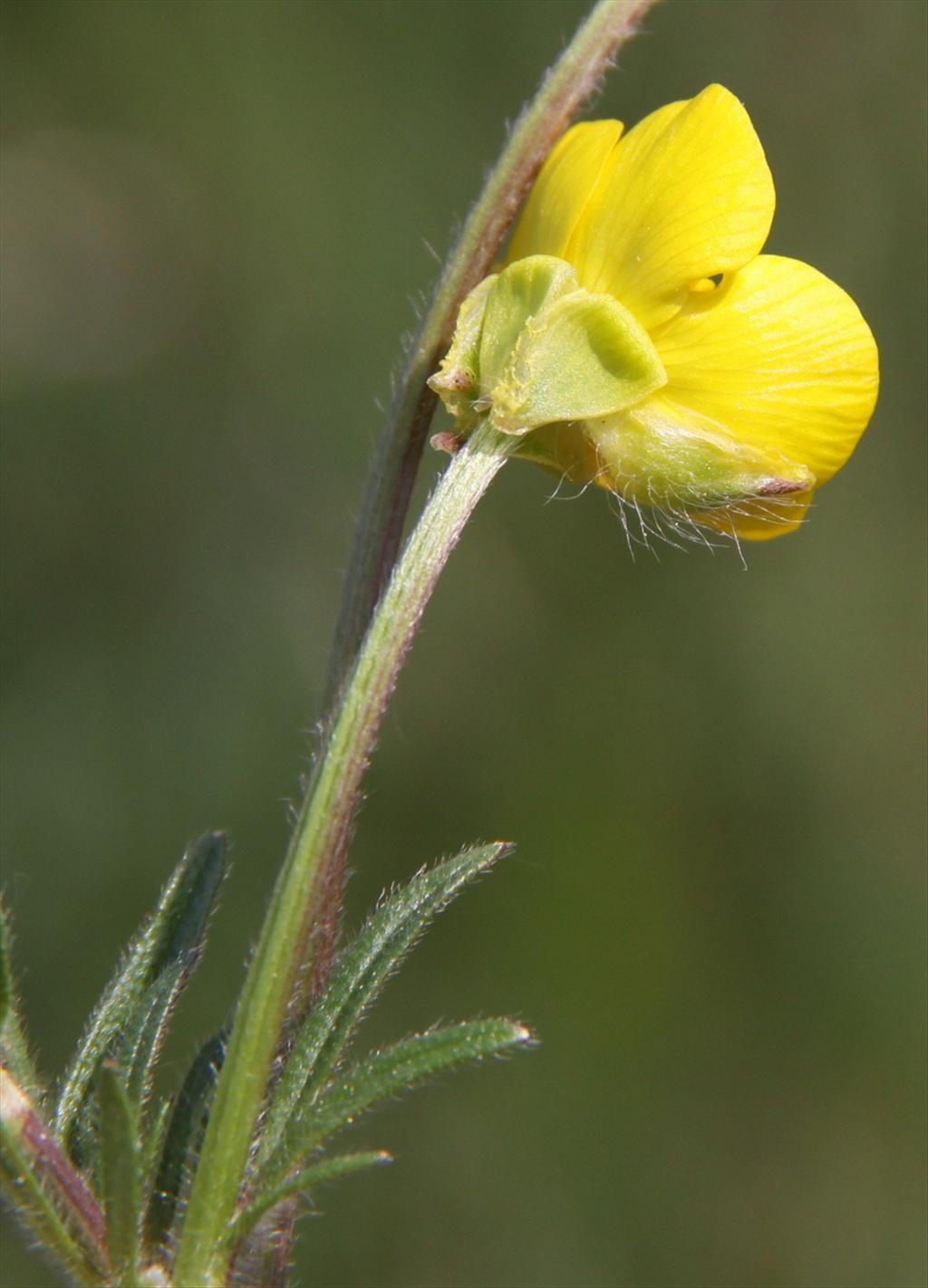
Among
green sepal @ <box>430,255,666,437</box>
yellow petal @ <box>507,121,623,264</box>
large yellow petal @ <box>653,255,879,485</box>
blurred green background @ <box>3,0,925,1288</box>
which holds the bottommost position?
blurred green background @ <box>3,0,925,1288</box>

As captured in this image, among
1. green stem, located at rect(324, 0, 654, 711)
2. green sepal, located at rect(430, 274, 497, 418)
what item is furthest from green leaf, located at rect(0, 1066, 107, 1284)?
green sepal, located at rect(430, 274, 497, 418)

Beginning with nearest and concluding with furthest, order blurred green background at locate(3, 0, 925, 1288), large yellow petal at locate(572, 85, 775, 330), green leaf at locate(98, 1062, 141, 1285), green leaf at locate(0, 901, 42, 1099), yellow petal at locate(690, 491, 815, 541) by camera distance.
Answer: green leaf at locate(98, 1062, 141, 1285) < green leaf at locate(0, 901, 42, 1099) < large yellow petal at locate(572, 85, 775, 330) < yellow petal at locate(690, 491, 815, 541) < blurred green background at locate(3, 0, 925, 1288)

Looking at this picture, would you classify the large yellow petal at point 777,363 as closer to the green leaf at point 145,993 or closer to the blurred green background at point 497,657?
the green leaf at point 145,993

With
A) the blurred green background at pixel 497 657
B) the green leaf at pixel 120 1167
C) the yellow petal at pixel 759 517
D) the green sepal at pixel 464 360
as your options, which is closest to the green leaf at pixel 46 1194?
the green leaf at pixel 120 1167

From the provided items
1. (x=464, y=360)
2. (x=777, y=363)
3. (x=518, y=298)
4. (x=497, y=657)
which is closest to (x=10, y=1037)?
(x=464, y=360)

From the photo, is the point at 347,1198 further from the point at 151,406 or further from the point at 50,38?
the point at 50,38

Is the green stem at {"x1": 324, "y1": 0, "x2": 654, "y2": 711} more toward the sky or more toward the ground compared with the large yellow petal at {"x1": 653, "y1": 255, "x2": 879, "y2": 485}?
more toward the sky

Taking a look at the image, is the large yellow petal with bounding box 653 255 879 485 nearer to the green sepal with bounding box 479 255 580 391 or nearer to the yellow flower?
the yellow flower
